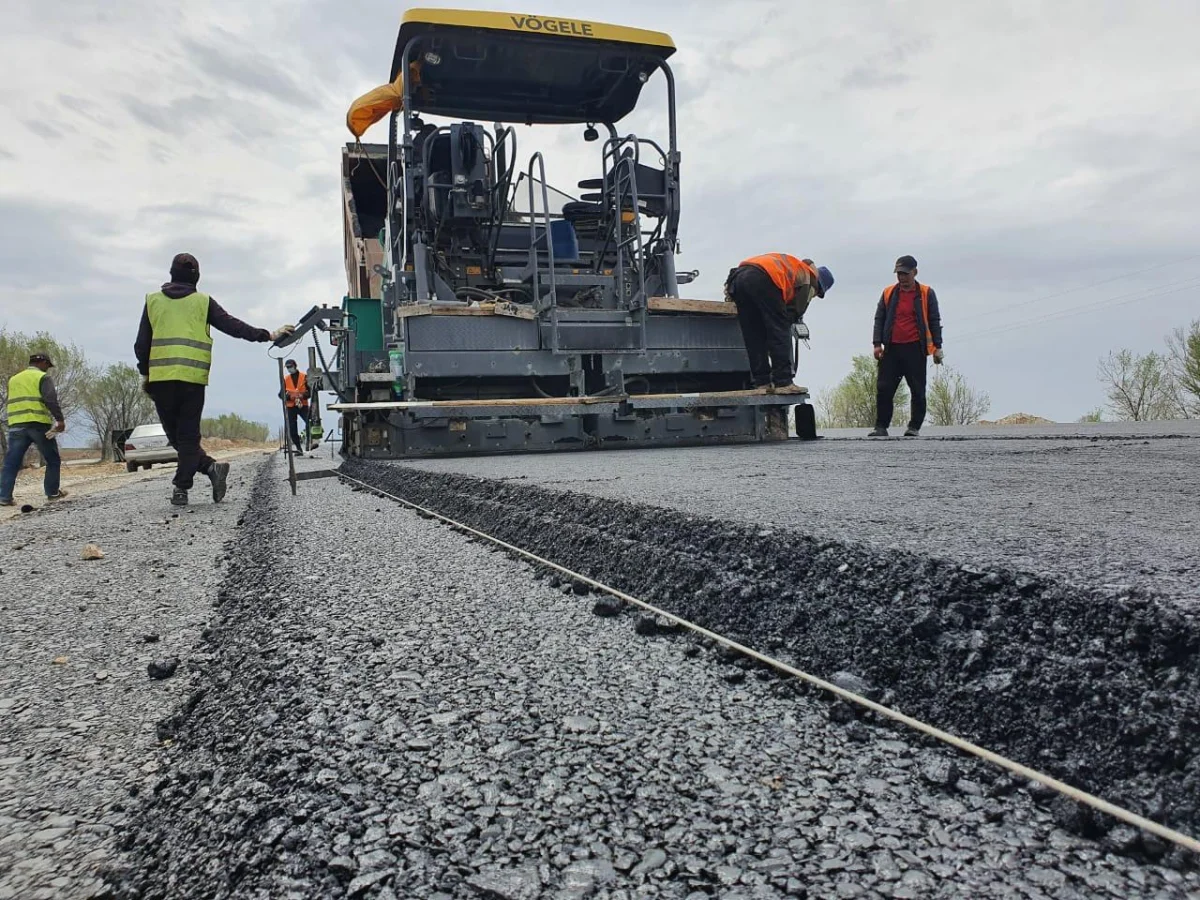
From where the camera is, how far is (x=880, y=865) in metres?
0.96

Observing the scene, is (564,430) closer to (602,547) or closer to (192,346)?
(192,346)

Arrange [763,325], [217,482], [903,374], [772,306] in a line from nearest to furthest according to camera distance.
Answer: [217,482] < [772,306] < [763,325] < [903,374]

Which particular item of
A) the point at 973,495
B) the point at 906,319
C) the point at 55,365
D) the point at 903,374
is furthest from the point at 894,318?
the point at 55,365

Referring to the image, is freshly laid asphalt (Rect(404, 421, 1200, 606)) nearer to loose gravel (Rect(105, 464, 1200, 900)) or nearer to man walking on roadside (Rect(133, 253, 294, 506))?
loose gravel (Rect(105, 464, 1200, 900))

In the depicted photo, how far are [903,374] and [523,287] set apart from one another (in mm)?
3833

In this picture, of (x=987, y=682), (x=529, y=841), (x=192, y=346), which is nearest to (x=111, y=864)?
(x=529, y=841)

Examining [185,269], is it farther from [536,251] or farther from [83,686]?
[83,686]

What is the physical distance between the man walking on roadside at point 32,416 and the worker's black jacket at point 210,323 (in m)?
3.88

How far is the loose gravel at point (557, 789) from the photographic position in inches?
37.4

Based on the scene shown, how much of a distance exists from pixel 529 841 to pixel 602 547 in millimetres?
1817

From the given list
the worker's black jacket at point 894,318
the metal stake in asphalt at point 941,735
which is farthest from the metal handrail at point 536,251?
the metal stake in asphalt at point 941,735

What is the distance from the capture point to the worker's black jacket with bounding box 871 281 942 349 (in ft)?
24.6

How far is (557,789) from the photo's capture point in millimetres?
1164

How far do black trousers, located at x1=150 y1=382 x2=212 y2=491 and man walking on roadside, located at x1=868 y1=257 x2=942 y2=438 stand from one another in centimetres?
566
